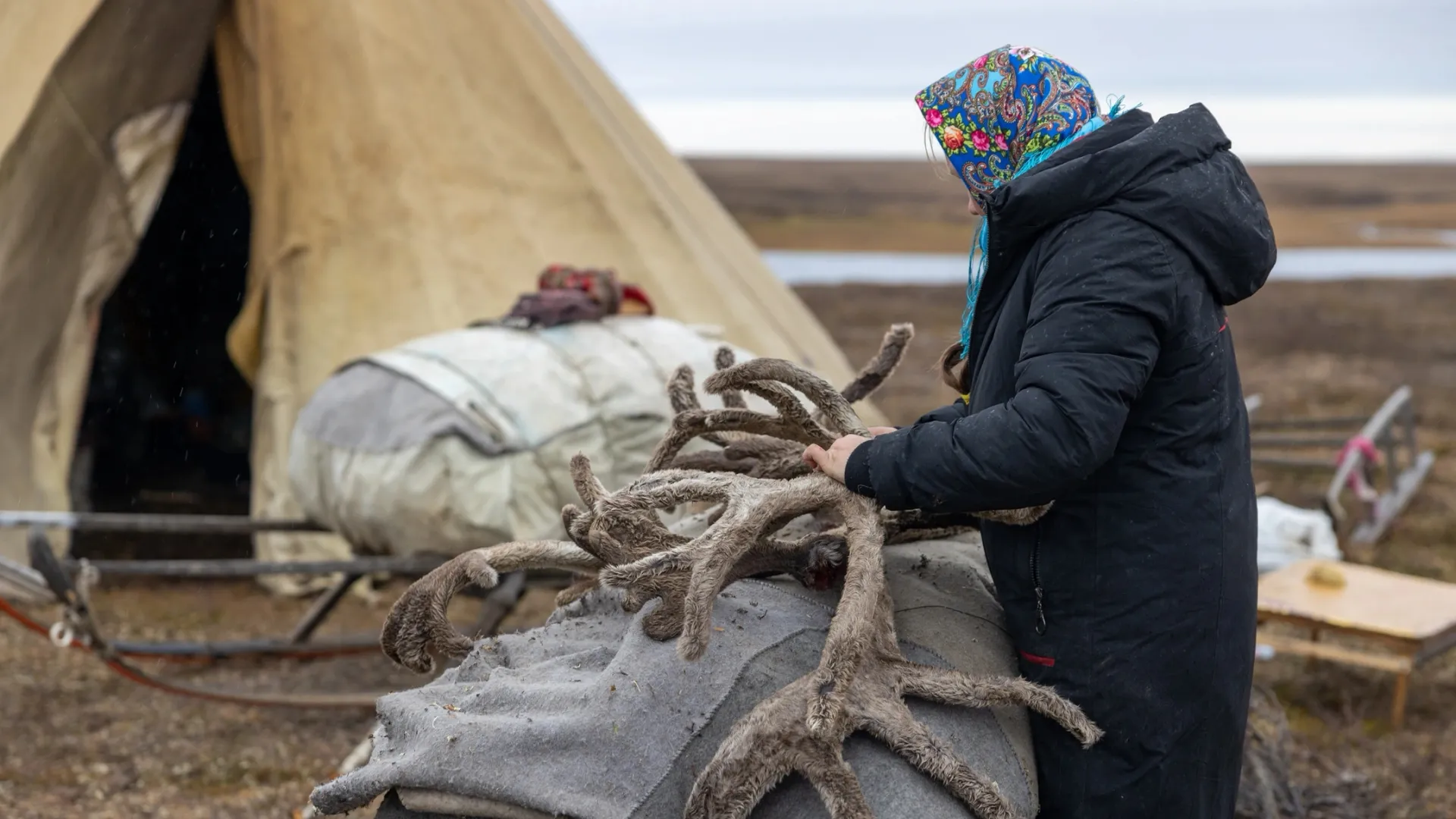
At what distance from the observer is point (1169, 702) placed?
1.63 m

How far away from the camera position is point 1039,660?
66.0 inches

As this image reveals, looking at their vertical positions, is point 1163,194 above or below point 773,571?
above

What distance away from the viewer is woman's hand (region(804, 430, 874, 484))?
5.52ft

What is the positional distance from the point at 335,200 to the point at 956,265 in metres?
24.6

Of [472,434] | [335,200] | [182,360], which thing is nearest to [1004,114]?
[472,434]

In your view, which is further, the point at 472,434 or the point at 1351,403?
the point at 1351,403

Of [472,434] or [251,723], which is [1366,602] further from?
[251,723]

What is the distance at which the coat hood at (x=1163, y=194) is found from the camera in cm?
155

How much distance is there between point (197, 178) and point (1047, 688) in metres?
6.63

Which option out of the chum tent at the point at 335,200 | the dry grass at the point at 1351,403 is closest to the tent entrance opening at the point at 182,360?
the chum tent at the point at 335,200

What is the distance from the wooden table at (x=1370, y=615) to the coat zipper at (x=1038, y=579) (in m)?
3.20

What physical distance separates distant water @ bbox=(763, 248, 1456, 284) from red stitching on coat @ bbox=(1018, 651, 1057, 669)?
20.4 meters

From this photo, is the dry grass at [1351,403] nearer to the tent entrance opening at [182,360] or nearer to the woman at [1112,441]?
the woman at [1112,441]

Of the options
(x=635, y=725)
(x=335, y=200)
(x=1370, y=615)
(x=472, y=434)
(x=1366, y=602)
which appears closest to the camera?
(x=635, y=725)
